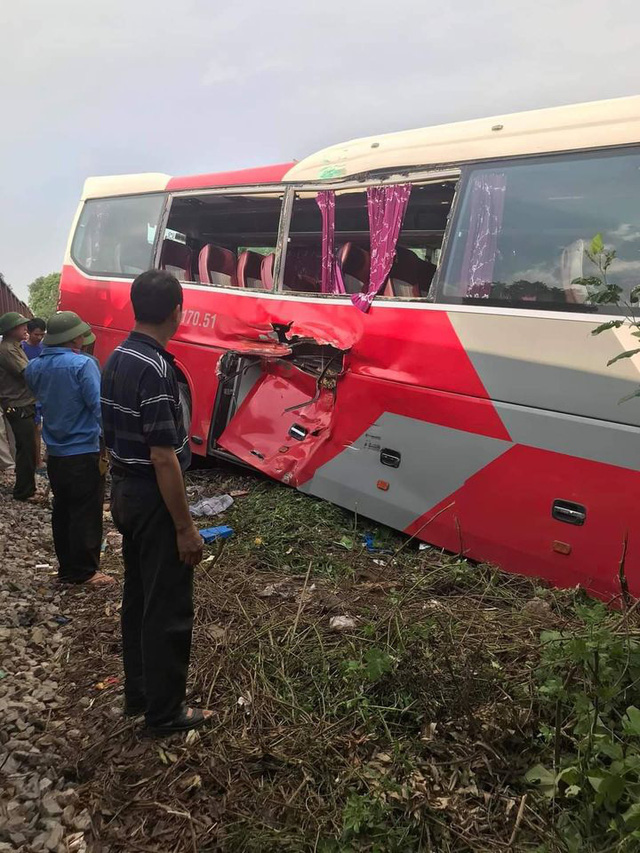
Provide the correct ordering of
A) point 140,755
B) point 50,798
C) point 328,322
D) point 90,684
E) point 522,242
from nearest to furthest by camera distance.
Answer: point 50,798 < point 140,755 < point 90,684 < point 522,242 < point 328,322

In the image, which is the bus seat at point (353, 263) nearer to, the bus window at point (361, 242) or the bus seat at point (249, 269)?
the bus window at point (361, 242)

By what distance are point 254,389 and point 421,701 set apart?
10.4ft

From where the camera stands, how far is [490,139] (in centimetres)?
384

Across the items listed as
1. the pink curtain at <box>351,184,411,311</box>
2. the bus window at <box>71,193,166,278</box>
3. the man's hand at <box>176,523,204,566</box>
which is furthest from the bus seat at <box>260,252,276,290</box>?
the man's hand at <box>176,523,204,566</box>

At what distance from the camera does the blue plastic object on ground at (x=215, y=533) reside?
4.39 meters

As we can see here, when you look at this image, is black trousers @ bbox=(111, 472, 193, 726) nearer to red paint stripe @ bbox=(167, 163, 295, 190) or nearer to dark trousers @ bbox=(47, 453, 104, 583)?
dark trousers @ bbox=(47, 453, 104, 583)

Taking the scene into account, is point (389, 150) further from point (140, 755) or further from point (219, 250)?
point (140, 755)

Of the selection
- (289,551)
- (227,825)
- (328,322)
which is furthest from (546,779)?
(328,322)

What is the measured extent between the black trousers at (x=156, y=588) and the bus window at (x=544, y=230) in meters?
2.40

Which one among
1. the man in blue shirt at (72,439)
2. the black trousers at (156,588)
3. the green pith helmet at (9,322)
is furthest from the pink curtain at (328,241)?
the green pith helmet at (9,322)

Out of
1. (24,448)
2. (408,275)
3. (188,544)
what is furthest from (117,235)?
(188,544)

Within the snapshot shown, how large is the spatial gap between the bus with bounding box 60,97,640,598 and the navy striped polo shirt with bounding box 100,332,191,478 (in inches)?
59.8

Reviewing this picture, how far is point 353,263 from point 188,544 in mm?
3130

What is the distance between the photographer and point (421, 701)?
253cm
